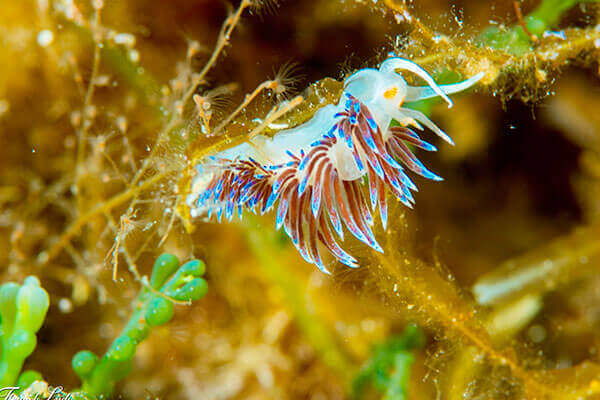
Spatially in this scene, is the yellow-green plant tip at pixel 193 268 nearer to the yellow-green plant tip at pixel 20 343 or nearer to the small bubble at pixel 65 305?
the yellow-green plant tip at pixel 20 343

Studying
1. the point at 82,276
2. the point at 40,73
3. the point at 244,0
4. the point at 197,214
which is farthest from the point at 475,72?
the point at 40,73

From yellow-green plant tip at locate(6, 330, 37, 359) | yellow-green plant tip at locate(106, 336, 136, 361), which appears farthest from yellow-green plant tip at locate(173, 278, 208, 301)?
yellow-green plant tip at locate(6, 330, 37, 359)

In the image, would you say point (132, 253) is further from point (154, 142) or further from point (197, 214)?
point (154, 142)

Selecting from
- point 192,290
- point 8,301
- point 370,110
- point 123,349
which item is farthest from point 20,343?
point 370,110

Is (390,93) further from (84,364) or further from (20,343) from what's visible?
(20,343)

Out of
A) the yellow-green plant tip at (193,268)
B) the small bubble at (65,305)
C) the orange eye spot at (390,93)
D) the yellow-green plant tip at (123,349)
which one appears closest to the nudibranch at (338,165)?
the orange eye spot at (390,93)

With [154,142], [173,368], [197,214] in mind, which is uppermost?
[154,142]
